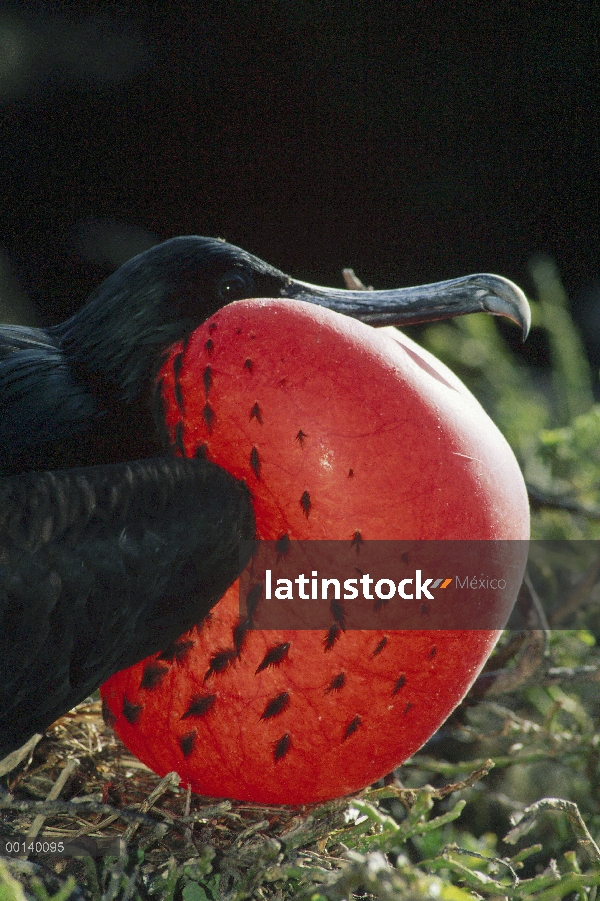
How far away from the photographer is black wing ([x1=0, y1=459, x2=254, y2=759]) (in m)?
0.57

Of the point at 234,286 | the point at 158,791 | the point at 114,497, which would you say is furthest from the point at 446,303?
the point at 158,791

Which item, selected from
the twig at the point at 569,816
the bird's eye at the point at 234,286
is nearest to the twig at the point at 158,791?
the twig at the point at 569,816

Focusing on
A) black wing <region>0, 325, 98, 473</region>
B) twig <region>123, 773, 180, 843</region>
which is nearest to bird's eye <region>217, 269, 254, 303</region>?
black wing <region>0, 325, 98, 473</region>

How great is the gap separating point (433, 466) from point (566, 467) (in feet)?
1.96

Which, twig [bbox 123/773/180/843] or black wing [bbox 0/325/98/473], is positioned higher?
black wing [bbox 0/325/98/473]

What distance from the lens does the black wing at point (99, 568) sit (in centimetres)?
57

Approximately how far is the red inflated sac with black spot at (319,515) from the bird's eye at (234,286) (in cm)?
9

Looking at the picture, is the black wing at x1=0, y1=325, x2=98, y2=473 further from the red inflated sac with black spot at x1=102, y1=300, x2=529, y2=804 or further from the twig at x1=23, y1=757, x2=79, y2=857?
the twig at x1=23, y1=757, x2=79, y2=857

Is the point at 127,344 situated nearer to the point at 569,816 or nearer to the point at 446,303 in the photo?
the point at 446,303

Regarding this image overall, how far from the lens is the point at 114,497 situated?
23.5 inches

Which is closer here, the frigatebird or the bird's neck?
the frigatebird

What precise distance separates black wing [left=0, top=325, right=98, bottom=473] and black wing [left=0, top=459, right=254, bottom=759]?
7 cm

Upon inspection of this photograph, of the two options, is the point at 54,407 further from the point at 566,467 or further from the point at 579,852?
the point at 566,467

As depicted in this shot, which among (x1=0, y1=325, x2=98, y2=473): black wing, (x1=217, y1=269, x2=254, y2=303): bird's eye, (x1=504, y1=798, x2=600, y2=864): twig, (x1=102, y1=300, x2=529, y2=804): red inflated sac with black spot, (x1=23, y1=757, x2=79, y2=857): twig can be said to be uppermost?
(x1=217, y1=269, x2=254, y2=303): bird's eye
